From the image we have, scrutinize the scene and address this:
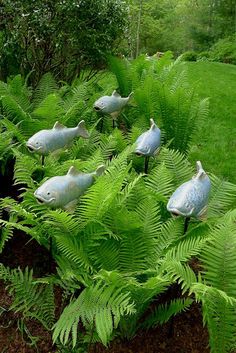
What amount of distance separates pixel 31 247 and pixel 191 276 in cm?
142

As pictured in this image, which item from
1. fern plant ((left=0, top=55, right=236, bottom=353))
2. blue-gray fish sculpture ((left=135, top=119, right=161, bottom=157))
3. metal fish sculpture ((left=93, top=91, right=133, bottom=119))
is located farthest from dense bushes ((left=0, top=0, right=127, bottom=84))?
blue-gray fish sculpture ((left=135, top=119, right=161, bottom=157))

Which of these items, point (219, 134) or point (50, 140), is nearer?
point (50, 140)

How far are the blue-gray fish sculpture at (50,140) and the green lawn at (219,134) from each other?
146 cm

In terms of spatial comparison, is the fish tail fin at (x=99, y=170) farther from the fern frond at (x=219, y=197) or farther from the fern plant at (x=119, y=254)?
the fern frond at (x=219, y=197)

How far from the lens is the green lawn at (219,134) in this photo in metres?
5.11

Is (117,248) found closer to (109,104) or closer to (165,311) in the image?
(165,311)

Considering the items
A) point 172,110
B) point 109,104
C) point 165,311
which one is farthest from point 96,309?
point 172,110

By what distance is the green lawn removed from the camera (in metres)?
5.11

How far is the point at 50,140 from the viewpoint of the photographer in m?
3.06

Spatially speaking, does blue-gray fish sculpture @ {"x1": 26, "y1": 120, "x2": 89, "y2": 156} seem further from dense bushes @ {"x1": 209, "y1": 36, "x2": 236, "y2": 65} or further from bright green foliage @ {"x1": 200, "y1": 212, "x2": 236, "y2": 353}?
dense bushes @ {"x1": 209, "y1": 36, "x2": 236, "y2": 65}

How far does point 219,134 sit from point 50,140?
12.2ft

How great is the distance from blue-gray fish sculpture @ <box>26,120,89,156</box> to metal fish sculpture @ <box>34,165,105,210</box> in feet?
1.59

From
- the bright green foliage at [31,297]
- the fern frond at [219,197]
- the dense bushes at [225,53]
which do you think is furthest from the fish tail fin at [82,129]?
the dense bushes at [225,53]

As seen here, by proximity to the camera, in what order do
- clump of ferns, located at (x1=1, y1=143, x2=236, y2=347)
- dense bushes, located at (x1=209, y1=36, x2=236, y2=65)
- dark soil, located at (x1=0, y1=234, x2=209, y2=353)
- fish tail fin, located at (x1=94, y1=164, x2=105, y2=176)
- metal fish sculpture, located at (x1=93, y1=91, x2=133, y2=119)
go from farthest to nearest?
dense bushes, located at (x1=209, y1=36, x2=236, y2=65), metal fish sculpture, located at (x1=93, y1=91, x2=133, y2=119), fish tail fin, located at (x1=94, y1=164, x2=105, y2=176), dark soil, located at (x1=0, y1=234, x2=209, y2=353), clump of ferns, located at (x1=1, y1=143, x2=236, y2=347)
